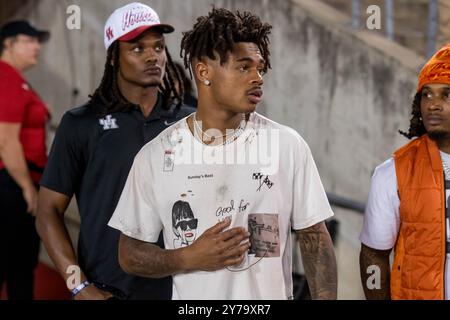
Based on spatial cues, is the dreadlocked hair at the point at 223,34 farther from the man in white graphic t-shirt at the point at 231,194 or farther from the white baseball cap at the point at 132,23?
the white baseball cap at the point at 132,23

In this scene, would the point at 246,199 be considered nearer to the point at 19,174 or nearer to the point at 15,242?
the point at 19,174

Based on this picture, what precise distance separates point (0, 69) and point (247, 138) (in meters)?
3.08

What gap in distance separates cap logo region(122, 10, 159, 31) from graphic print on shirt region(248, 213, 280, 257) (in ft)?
4.59

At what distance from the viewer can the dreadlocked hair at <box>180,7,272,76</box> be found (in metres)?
3.82

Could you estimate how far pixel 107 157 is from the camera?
4594 millimetres

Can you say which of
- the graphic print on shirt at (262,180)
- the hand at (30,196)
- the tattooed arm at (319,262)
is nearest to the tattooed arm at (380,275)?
the tattooed arm at (319,262)

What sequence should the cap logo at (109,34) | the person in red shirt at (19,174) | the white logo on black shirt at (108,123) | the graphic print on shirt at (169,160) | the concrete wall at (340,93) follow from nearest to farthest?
the graphic print on shirt at (169,160) < the white logo on black shirt at (108,123) < the cap logo at (109,34) < the person in red shirt at (19,174) < the concrete wall at (340,93)

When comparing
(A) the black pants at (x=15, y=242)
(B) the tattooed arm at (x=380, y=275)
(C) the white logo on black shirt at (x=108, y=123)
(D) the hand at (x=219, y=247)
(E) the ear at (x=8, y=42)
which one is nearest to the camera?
(D) the hand at (x=219, y=247)

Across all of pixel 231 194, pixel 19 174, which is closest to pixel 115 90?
pixel 231 194

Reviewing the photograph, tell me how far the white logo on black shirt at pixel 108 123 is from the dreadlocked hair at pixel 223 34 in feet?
2.80

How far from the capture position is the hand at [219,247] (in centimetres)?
364

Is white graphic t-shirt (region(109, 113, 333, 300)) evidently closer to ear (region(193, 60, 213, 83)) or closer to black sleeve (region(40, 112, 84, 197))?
ear (region(193, 60, 213, 83))

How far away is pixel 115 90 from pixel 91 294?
3.27ft

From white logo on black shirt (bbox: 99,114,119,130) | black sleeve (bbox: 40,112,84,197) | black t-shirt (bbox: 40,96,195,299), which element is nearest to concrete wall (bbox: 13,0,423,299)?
black t-shirt (bbox: 40,96,195,299)
